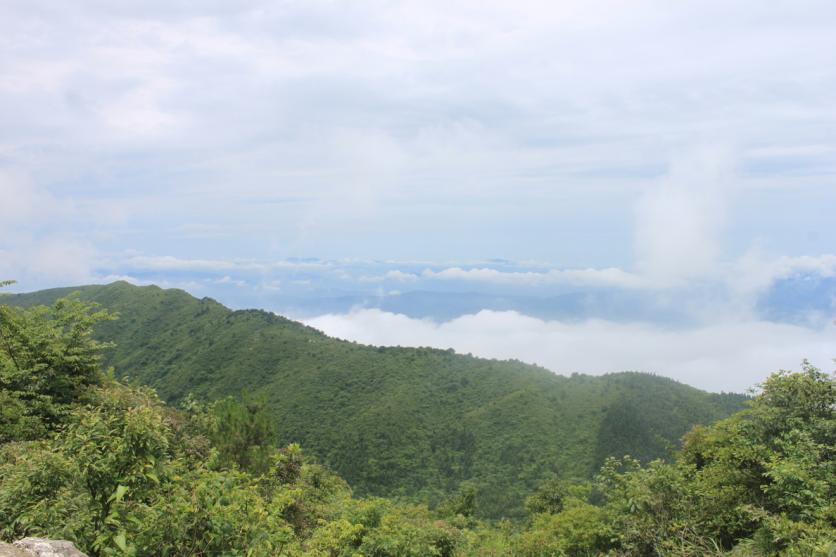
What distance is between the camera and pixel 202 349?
7938cm

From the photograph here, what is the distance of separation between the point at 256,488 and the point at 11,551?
5178 mm

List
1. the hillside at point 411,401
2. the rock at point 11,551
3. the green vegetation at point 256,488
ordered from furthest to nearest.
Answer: the hillside at point 411,401 → the green vegetation at point 256,488 → the rock at point 11,551

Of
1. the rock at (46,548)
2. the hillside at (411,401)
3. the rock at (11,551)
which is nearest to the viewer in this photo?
the rock at (11,551)

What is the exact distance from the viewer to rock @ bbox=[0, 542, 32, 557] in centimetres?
406

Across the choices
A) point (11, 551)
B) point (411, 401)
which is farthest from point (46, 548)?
point (411, 401)

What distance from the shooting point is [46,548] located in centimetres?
422

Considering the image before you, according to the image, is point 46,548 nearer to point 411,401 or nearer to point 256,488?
point 256,488

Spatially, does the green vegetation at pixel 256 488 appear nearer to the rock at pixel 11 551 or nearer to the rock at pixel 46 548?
the rock at pixel 46 548

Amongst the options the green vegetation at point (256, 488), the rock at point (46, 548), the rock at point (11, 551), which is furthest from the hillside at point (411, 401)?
the rock at point (11, 551)

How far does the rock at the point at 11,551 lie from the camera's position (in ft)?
→ 13.3

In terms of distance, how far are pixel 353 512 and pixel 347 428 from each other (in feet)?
166

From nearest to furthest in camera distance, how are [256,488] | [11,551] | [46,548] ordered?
[11,551] → [46,548] → [256,488]

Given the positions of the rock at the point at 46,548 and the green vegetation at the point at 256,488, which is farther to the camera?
the green vegetation at the point at 256,488

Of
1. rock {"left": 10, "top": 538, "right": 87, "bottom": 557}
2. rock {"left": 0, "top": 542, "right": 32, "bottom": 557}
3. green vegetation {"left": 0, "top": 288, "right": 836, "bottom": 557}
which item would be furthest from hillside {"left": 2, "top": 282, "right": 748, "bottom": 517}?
rock {"left": 0, "top": 542, "right": 32, "bottom": 557}
